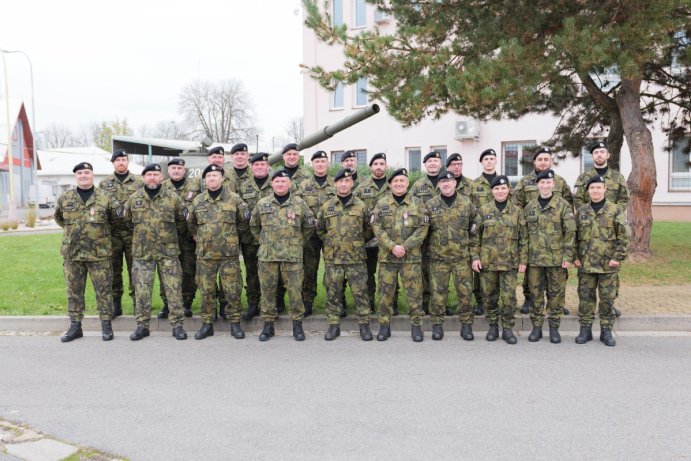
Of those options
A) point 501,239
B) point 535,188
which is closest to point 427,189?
point 501,239

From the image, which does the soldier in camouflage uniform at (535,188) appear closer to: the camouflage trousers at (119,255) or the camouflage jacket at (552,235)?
the camouflage jacket at (552,235)

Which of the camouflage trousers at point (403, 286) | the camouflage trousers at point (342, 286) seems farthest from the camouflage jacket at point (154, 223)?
the camouflage trousers at point (403, 286)

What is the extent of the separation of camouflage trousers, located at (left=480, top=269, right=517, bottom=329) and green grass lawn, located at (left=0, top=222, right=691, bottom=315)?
1235 mm

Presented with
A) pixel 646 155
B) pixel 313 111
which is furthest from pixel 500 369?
pixel 313 111

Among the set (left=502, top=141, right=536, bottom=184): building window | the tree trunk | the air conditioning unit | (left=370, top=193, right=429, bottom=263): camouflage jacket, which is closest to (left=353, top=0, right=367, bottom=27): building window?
the air conditioning unit

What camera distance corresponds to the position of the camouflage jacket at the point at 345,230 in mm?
6547

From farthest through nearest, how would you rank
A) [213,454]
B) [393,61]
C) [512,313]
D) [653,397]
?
1. [393,61]
2. [512,313]
3. [653,397]
4. [213,454]

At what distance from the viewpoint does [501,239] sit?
635cm

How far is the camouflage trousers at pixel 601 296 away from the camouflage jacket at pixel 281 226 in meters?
2.99

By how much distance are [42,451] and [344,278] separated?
3.60 meters

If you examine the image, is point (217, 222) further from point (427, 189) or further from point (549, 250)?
point (549, 250)

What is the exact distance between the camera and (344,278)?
6.68 meters

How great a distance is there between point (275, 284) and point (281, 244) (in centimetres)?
46

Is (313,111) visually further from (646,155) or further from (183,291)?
(183,291)
